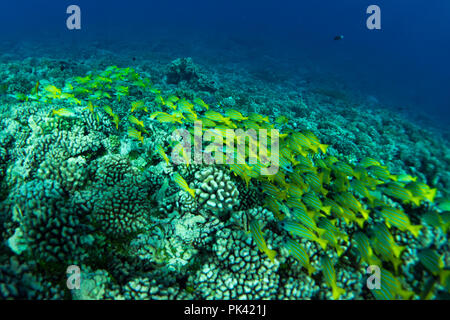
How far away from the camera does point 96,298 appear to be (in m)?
2.46

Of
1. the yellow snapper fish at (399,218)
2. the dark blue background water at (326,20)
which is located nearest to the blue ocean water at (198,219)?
the yellow snapper fish at (399,218)

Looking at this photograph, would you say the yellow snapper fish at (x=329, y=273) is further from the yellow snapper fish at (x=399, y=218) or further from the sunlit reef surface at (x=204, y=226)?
the yellow snapper fish at (x=399, y=218)

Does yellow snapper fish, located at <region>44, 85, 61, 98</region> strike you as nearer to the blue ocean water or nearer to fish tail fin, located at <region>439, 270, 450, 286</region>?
the blue ocean water

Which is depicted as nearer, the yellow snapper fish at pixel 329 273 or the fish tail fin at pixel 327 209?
the yellow snapper fish at pixel 329 273

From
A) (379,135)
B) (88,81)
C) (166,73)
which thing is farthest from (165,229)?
(166,73)

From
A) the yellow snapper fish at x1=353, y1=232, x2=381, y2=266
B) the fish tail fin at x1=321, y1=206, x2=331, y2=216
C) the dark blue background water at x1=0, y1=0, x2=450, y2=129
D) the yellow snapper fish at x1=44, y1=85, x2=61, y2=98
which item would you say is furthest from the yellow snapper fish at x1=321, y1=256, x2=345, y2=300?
the dark blue background water at x1=0, y1=0, x2=450, y2=129

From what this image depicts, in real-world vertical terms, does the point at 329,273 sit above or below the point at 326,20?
below

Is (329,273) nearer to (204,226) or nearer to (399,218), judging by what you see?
(399,218)

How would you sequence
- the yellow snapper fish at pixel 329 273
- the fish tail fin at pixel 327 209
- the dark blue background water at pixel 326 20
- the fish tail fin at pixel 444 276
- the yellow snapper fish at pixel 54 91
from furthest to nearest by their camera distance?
the dark blue background water at pixel 326 20 → the yellow snapper fish at pixel 54 91 → the fish tail fin at pixel 327 209 → the yellow snapper fish at pixel 329 273 → the fish tail fin at pixel 444 276

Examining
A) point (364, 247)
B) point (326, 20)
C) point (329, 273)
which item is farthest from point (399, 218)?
point (326, 20)

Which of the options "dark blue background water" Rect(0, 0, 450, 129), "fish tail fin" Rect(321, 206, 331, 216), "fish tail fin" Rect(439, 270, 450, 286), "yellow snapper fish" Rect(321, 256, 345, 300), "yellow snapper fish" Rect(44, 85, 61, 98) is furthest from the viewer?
"dark blue background water" Rect(0, 0, 450, 129)

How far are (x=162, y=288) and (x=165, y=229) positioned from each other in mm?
780
